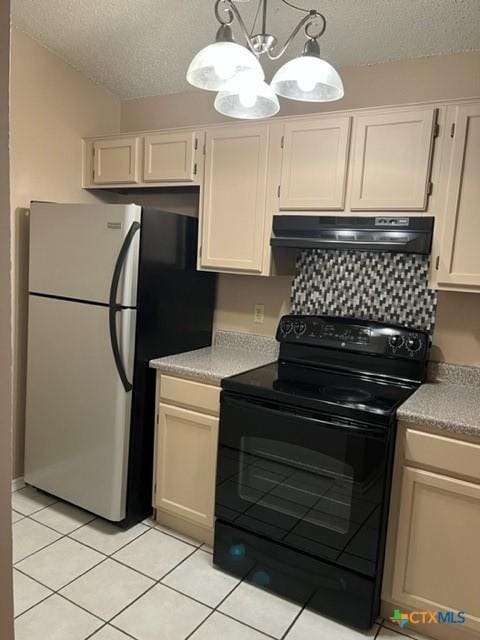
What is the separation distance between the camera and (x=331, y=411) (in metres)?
1.89

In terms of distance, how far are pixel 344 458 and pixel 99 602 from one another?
47.0 inches

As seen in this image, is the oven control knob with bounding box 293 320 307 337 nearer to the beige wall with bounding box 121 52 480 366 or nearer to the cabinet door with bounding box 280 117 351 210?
the beige wall with bounding box 121 52 480 366

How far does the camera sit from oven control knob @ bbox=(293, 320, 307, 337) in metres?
2.56

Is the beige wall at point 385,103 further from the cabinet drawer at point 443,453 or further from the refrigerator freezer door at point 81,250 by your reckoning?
the refrigerator freezer door at point 81,250

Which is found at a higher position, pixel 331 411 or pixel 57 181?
pixel 57 181

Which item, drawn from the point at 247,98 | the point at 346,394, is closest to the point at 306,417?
the point at 346,394

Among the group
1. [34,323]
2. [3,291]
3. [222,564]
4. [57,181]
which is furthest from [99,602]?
[57,181]

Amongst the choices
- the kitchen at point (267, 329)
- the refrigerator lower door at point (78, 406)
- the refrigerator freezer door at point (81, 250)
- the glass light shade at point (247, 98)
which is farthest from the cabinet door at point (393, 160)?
the refrigerator lower door at point (78, 406)

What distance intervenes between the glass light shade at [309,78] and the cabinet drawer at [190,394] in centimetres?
131

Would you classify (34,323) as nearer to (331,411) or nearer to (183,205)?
(183,205)

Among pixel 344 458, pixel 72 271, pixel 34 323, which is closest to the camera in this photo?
pixel 344 458

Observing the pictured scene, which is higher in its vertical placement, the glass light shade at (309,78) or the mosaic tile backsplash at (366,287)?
the glass light shade at (309,78)

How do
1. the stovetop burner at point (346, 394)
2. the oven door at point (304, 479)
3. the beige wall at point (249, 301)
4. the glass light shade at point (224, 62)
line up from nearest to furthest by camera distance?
1. the glass light shade at point (224, 62)
2. the oven door at point (304, 479)
3. the stovetop burner at point (346, 394)
4. the beige wall at point (249, 301)

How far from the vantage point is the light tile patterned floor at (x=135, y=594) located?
6.11ft
